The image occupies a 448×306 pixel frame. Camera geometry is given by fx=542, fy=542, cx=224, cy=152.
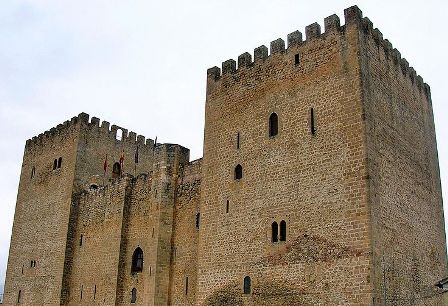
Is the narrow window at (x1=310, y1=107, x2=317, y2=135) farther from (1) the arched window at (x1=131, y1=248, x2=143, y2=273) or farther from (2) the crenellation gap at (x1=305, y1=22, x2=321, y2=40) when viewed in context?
(1) the arched window at (x1=131, y1=248, x2=143, y2=273)

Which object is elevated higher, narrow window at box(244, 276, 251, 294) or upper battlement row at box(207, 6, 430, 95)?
upper battlement row at box(207, 6, 430, 95)

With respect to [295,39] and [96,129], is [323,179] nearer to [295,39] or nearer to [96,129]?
[295,39]

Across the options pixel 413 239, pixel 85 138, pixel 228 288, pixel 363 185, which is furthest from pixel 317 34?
pixel 85 138

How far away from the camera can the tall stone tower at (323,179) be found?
14.1m

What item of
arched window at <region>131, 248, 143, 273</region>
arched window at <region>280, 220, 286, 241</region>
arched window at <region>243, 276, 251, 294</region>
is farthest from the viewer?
arched window at <region>131, 248, 143, 273</region>

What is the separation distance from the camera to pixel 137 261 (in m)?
21.7

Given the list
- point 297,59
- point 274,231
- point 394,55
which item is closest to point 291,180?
point 274,231

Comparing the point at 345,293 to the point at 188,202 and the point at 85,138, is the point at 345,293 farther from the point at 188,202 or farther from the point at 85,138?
the point at 85,138

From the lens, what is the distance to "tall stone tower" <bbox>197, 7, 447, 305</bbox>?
1411cm

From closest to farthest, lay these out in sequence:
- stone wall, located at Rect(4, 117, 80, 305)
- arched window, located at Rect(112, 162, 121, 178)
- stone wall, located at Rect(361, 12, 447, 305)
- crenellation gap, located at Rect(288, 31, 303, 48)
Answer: stone wall, located at Rect(361, 12, 447, 305), crenellation gap, located at Rect(288, 31, 303, 48), stone wall, located at Rect(4, 117, 80, 305), arched window, located at Rect(112, 162, 121, 178)

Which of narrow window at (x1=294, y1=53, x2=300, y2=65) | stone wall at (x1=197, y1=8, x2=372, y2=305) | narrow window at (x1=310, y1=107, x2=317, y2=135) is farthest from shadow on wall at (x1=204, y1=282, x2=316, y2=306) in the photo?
narrow window at (x1=294, y1=53, x2=300, y2=65)

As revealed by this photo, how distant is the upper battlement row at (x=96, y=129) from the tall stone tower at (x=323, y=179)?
9932 millimetres

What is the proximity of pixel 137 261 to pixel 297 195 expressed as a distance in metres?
8.96

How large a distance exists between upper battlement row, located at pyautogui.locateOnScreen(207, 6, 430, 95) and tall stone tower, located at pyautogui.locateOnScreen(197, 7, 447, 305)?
0.04 metres
